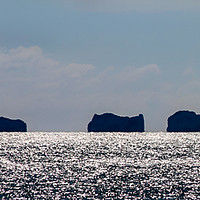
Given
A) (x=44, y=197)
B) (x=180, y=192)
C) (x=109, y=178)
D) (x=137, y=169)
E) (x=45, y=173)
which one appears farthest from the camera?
(x=137, y=169)

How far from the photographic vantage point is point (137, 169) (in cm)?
12262

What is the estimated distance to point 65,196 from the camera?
78.9 m

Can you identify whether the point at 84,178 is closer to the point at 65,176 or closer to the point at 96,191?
the point at 65,176

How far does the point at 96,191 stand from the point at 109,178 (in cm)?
1830

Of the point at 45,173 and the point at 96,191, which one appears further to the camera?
the point at 45,173

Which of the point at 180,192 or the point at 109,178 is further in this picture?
the point at 109,178

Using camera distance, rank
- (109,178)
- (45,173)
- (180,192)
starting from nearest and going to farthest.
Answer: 1. (180,192)
2. (109,178)
3. (45,173)

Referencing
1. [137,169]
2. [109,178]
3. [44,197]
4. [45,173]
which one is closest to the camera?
[44,197]

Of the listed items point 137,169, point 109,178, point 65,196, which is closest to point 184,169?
point 137,169

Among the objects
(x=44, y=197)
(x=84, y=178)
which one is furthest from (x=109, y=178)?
(x=44, y=197)

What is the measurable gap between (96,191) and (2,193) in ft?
49.2

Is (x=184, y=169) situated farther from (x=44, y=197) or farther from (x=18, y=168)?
(x=44, y=197)

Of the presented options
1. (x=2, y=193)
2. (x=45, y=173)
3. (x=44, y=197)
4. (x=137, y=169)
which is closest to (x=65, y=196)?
(x=44, y=197)

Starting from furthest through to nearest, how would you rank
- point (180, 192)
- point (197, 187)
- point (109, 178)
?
point (109, 178) < point (197, 187) < point (180, 192)
